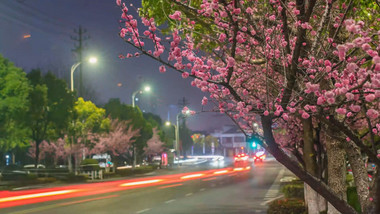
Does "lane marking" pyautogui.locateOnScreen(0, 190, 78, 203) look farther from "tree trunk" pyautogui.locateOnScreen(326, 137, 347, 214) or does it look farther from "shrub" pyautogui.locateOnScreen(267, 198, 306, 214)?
"tree trunk" pyautogui.locateOnScreen(326, 137, 347, 214)

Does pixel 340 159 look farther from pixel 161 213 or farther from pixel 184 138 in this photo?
pixel 184 138

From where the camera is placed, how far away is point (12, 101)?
39.6 metres

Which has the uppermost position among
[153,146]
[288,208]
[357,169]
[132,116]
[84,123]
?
[132,116]

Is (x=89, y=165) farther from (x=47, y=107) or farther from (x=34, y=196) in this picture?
(x=34, y=196)

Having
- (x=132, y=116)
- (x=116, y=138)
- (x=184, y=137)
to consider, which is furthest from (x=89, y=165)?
(x=184, y=137)

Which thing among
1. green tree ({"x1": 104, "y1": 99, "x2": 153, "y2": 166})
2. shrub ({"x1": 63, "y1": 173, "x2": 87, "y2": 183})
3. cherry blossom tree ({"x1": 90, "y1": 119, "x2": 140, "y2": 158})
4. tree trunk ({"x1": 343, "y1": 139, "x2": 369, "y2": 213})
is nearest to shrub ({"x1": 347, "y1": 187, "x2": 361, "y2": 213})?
tree trunk ({"x1": 343, "y1": 139, "x2": 369, "y2": 213})

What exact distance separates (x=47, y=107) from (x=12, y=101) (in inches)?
190

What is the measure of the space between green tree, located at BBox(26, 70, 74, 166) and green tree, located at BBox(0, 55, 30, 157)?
0.93 meters

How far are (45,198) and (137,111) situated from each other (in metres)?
44.3

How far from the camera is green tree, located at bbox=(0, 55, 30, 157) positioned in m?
39.2

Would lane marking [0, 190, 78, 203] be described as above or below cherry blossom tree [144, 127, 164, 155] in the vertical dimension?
below

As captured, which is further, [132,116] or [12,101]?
[132,116]

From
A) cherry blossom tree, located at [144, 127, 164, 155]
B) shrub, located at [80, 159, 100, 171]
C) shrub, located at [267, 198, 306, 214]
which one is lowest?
shrub, located at [267, 198, 306, 214]

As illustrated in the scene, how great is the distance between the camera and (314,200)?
1163 cm
